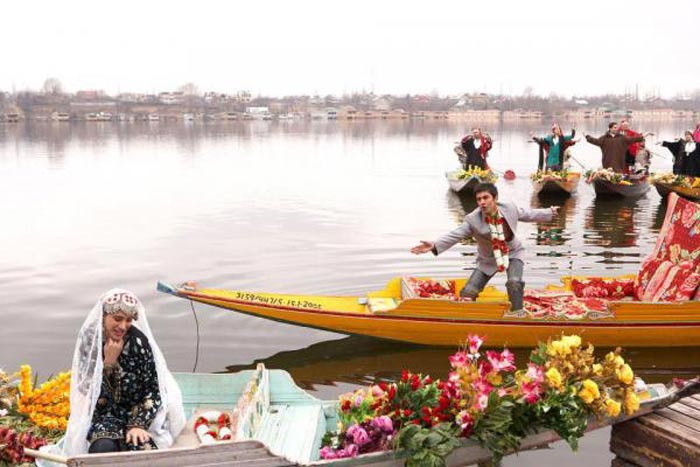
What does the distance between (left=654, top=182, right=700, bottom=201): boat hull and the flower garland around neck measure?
47.3 ft

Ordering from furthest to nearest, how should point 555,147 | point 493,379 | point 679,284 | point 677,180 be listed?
point 555,147, point 677,180, point 679,284, point 493,379

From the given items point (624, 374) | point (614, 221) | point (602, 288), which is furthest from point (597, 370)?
point (614, 221)

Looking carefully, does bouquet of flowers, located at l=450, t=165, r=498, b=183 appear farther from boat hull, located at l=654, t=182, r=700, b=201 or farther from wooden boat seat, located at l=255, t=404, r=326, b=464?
wooden boat seat, located at l=255, t=404, r=326, b=464

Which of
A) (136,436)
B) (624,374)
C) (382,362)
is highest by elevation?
(624,374)

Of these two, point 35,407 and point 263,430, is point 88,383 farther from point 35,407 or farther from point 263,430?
point 263,430

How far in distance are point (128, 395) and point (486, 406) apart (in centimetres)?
235

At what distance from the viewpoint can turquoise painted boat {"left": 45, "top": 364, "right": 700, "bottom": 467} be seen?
4.57 metres

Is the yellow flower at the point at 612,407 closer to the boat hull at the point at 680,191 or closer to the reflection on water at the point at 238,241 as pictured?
the reflection on water at the point at 238,241

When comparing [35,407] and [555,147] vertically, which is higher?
[555,147]

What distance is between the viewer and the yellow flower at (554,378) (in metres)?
4.94

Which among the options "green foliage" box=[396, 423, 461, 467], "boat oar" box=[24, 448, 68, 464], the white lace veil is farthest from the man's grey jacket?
"boat oar" box=[24, 448, 68, 464]

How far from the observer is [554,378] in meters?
4.95

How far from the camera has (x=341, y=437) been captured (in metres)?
4.97

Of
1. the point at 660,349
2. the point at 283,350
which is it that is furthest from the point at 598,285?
the point at 283,350
